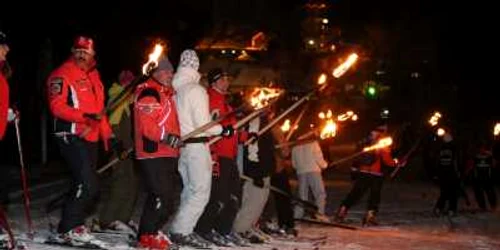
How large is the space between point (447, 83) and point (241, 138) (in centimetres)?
3059

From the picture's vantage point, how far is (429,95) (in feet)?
159

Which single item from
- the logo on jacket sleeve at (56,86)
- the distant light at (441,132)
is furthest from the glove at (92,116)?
the distant light at (441,132)

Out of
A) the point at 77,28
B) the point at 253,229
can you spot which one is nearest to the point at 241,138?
the point at 253,229

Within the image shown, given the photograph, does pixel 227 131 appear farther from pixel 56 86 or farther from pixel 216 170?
pixel 56 86

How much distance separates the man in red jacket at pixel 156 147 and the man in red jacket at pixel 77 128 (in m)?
0.42

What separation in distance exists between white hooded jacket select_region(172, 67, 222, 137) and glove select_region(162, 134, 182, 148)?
1.56 ft

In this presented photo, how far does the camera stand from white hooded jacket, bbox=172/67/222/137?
8461 millimetres

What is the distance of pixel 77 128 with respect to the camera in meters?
7.94

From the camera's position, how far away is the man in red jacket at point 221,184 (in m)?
9.16

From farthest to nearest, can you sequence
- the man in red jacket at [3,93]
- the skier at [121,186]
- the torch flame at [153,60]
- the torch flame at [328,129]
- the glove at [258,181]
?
the torch flame at [328,129]
the glove at [258,181]
the skier at [121,186]
the torch flame at [153,60]
the man in red jacket at [3,93]

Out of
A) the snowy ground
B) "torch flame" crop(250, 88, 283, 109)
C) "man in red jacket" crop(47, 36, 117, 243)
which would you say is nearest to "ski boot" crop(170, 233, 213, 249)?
the snowy ground

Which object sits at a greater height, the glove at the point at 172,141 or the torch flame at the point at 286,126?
the torch flame at the point at 286,126

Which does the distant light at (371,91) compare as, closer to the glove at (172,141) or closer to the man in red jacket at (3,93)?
the glove at (172,141)

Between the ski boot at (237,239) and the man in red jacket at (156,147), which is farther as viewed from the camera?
the ski boot at (237,239)
